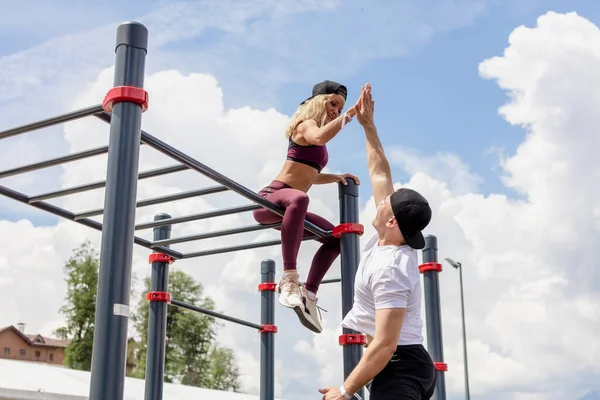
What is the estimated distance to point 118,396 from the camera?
289 cm

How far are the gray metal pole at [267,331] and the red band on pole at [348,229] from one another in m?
2.64

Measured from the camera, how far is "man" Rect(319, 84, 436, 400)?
263 cm

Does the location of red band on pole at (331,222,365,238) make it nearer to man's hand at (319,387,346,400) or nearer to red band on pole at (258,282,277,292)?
man's hand at (319,387,346,400)


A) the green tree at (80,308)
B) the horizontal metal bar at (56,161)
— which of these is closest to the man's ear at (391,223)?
the horizontal metal bar at (56,161)

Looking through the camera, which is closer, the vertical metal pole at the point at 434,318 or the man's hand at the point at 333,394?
the man's hand at the point at 333,394

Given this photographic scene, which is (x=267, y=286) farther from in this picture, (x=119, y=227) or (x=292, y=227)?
(x=119, y=227)

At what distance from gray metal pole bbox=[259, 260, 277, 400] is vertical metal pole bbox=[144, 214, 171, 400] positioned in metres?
1.59

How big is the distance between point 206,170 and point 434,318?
321cm

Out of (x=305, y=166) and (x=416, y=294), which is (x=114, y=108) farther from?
(x=305, y=166)

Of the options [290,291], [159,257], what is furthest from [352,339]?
[159,257]

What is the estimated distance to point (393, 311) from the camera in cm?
266

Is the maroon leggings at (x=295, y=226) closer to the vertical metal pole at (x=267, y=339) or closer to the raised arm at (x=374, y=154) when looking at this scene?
the raised arm at (x=374, y=154)

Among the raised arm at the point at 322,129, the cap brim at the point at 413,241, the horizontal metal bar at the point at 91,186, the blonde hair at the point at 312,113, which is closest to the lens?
the cap brim at the point at 413,241

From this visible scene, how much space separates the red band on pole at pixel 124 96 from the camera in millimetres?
3223
